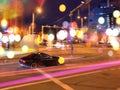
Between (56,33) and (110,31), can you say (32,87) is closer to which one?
(110,31)

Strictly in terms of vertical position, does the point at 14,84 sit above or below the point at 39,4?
below

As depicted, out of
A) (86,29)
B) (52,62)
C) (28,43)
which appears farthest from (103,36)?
(52,62)

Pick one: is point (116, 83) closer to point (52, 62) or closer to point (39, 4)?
point (52, 62)

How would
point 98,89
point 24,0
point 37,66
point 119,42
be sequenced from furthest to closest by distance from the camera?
point 119,42
point 24,0
point 37,66
point 98,89

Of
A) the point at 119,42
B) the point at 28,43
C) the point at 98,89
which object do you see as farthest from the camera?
the point at 119,42

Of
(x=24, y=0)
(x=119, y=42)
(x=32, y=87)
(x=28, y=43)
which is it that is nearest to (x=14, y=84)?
(x=32, y=87)

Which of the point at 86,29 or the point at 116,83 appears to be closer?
the point at 116,83

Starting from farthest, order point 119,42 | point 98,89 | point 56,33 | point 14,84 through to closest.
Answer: point 56,33
point 119,42
point 14,84
point 98,89

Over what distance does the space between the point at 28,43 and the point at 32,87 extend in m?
41.1

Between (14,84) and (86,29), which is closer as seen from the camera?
(14,84)

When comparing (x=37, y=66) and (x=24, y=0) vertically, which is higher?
(x=24, y=0)

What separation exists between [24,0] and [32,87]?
1486 inches

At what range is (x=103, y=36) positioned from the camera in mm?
118062

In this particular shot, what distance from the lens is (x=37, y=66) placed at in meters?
26.0
